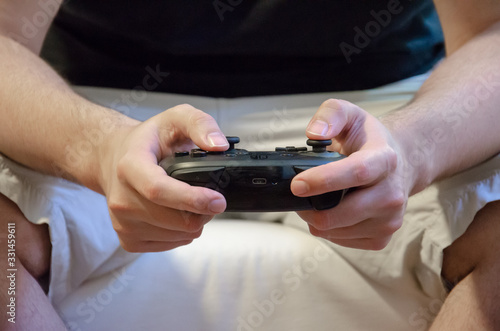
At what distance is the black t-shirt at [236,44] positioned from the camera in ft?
2.17

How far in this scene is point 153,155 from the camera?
38 cm

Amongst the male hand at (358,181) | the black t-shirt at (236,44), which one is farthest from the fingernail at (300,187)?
the black t-shirt at (236,44)

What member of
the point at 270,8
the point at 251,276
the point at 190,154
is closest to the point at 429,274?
the point at 251,276

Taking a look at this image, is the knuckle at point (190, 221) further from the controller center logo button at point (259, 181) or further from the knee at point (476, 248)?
the knee at point (476, 248)

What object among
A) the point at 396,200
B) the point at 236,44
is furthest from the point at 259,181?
the point at 236,44

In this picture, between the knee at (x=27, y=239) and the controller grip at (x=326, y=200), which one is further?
the knee at (x=27, y=239)

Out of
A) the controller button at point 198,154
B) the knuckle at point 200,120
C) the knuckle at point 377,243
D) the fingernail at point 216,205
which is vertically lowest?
the knuckle at point 377,243

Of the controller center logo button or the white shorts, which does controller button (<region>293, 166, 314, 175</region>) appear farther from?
the white shorts

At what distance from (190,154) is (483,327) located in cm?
32

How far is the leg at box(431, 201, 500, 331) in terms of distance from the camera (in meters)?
0.45

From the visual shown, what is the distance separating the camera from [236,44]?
67cm

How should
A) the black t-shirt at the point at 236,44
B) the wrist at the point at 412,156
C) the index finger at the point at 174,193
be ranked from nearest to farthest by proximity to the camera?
the index finger at the point at 174,193
the wrist at the point at 412,156
the black t-shirt at the point at 236,44

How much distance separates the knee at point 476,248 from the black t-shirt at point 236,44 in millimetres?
272

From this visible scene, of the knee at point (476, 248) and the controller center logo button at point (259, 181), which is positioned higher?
the controller center logo button at point (259, 181)
